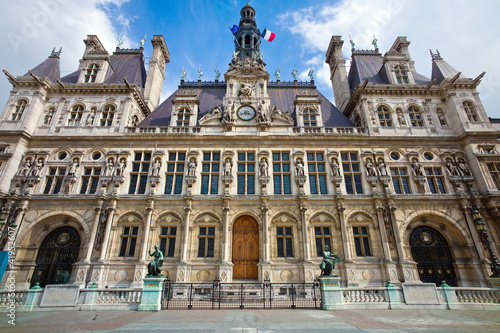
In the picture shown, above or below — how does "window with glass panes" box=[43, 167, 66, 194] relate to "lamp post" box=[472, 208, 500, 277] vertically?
above

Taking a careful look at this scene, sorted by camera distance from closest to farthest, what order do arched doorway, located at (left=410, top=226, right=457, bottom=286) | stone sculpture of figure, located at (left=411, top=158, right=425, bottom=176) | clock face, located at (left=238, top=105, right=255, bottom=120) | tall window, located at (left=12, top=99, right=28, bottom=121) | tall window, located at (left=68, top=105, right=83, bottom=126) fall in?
1. arched doorway, located at (left=410, top=226, right=457, bottom=286)
2. stone sculpture of figure, located at (left=411, top=158, right=425, bottom=176)
3. tall window, located at (left=12, top=99, right=28, bottom=121)
4. tall window, located at (left=68, top=105, right=83, bottom=126)
5. clock face, located at (left=238, top=105, right=255, bottom=120)

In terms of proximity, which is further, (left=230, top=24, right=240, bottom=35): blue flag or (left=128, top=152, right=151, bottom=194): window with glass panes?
(left=230, top=24, right=240, bottom=35): blue flag

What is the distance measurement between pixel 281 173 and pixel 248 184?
282 cm

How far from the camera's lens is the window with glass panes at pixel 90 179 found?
65.2 ft

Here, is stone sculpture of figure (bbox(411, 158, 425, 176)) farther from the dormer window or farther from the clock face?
the clock face

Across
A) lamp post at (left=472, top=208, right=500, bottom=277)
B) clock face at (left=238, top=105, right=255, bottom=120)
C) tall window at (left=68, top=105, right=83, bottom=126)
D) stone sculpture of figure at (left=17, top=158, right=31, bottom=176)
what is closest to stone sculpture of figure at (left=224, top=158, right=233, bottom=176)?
clock face at (left=238, top=105, right=255, bottom=120)

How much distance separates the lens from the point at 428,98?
23.4 metres

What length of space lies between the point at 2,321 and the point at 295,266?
48.7ft

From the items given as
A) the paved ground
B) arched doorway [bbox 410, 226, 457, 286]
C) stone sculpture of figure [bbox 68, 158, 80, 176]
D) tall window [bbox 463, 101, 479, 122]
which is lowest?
the paved ground

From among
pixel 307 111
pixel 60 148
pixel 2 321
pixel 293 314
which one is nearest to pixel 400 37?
pixel 307 111

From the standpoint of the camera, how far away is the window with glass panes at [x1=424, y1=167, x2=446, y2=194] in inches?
789

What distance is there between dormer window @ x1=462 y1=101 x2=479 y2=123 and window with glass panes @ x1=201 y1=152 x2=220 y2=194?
22169mm

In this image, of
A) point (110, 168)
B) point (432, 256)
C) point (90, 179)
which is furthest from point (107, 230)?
point (432, 256)

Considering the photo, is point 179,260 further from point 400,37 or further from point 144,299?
point 400,37
